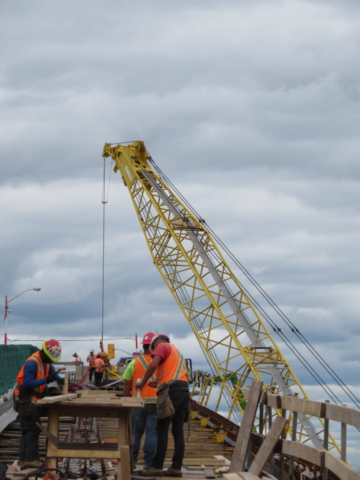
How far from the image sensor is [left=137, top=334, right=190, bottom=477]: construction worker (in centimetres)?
986

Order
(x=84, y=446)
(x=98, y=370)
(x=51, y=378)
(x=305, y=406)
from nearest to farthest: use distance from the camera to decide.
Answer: (x=305, y=406) < (x=84, y=446) < (x=51, y=378) < (x=98, y=370)

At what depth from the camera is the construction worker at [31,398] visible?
10156 millimetres

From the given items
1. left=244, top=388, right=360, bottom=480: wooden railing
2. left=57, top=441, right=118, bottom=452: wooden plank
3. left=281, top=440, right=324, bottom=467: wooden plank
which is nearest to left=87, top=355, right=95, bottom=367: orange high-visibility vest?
left=57, top=441, right=118, bottom=452: wooden plank

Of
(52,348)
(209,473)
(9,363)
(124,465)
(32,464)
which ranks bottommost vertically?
(209,473)

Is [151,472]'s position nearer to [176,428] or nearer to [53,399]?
[176,428]

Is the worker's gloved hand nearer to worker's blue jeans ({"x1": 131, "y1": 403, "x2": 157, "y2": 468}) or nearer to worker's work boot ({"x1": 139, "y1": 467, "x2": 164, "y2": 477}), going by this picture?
worker's blue jeans ({"x1": 131, "y1": 403, "x2": 157, "y2": 468})

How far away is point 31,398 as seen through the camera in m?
10.2

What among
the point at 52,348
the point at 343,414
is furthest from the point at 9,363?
the point at 343,414

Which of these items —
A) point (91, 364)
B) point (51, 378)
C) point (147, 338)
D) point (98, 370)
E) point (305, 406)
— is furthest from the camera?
point (91, 364)

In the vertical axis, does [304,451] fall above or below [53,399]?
below

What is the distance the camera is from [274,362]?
40.4m

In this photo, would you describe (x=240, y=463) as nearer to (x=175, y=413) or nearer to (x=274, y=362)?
(x=175, y=413)

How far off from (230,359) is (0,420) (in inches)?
1001

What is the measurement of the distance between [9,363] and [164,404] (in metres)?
12.8
